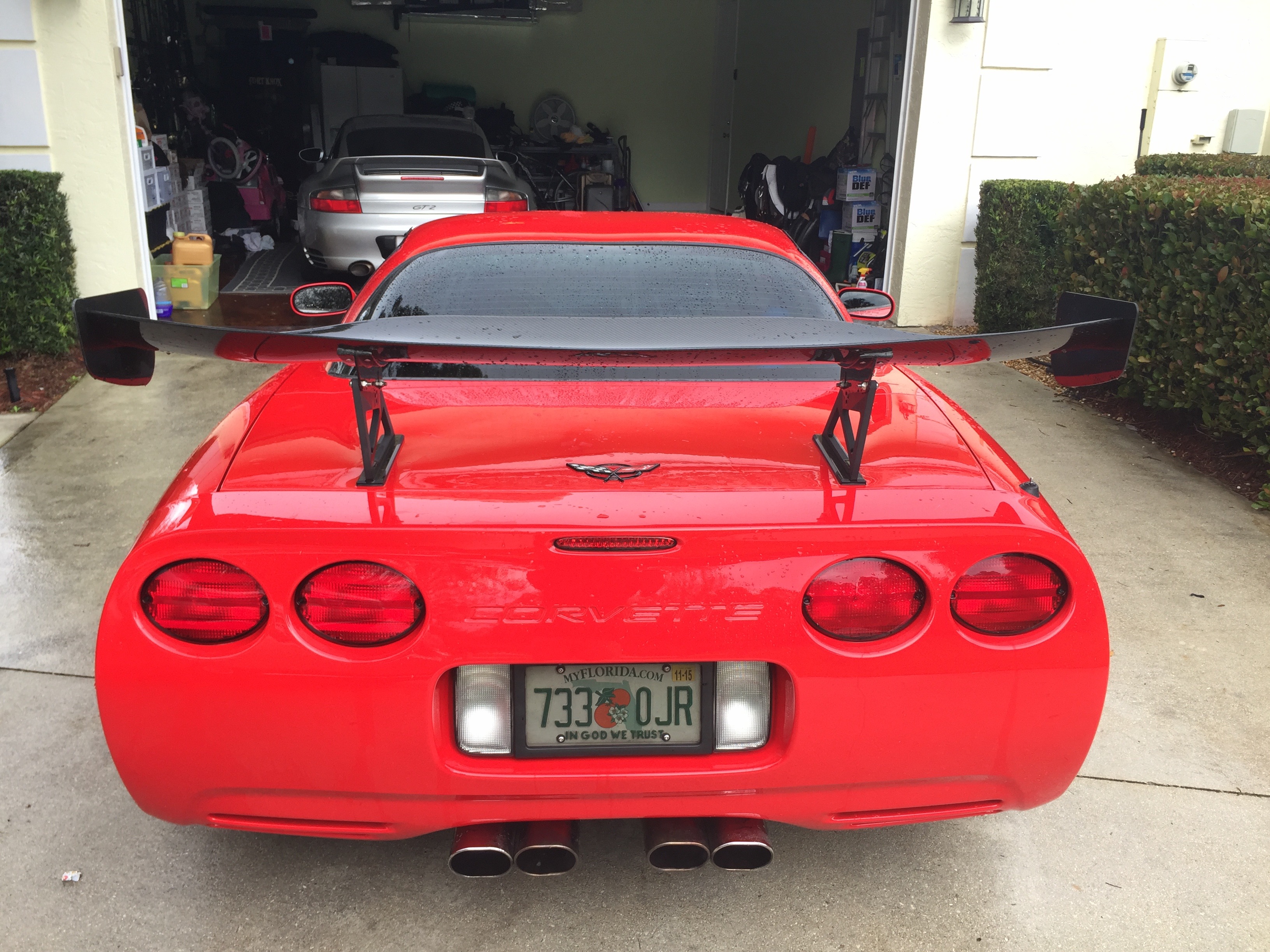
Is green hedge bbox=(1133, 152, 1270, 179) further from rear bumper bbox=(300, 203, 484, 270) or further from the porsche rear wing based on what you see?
the porsche rear wing

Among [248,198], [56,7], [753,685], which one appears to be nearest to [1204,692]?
[753,685]

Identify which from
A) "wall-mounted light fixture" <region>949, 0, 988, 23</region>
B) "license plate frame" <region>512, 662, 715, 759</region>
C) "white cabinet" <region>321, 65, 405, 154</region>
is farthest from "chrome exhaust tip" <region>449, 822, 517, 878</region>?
"white cabinet" <region>321, 65, 405, 154</region>

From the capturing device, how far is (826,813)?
198cm

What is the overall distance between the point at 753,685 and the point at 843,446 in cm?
53

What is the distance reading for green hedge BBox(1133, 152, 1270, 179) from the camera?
7.77 meters

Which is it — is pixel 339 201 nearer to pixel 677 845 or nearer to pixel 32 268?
pixel 32 268

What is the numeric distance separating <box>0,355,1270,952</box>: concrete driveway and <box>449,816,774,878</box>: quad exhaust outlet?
0.28 metres

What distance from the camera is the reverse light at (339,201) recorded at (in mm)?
8750

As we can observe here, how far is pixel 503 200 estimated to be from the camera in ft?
29.9

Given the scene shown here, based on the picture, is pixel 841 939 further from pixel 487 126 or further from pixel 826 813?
pixel 487 126

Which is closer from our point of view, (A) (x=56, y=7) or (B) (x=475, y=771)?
(B) (x=475, y=771)

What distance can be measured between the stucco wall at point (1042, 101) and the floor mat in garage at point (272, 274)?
17.3 feet

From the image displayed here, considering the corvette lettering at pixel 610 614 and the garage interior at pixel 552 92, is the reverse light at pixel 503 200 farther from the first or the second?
the corvette lettering at pixel 610 614

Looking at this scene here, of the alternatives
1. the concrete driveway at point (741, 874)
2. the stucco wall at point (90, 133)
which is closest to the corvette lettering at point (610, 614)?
the concrete driveway at point (741, 874)
